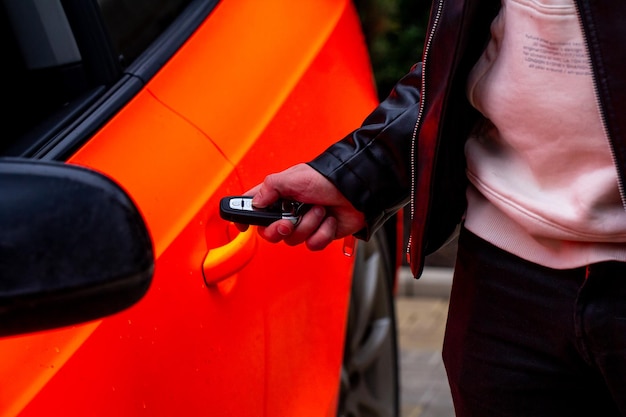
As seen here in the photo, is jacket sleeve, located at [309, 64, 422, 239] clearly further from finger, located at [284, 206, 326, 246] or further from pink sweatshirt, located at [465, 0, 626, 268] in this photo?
pink sweatshirt, located at [465, 0, 626, 268]

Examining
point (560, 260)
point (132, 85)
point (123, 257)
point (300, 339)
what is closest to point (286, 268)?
point (300, 339)

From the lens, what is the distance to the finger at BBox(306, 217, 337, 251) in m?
1.99

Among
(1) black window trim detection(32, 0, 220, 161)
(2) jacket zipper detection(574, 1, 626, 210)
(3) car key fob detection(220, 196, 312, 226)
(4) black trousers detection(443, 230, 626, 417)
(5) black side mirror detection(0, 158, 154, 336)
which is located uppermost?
(5) black side mirror detection(0, 158, 154, 336)

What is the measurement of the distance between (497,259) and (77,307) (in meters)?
0.78

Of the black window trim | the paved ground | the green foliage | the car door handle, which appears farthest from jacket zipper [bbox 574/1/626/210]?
the green foliage

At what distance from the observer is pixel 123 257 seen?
1257mm

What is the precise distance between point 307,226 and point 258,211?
3.9 inches

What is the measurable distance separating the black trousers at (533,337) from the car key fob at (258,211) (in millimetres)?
289

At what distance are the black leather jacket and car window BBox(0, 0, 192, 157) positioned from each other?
1.46ft

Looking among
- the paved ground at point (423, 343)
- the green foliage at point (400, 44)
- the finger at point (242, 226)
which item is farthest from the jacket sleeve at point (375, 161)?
the green foliage at point (400, 44)

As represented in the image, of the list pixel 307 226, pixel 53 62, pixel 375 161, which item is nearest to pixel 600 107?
pixel 375 161

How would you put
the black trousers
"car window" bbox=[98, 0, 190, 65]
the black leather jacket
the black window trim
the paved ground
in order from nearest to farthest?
the black leather jacket
the black trousers
the black window trim
"car window" bbox=[98, 0, 190, 65]
the paved ground

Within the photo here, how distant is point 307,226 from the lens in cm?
198

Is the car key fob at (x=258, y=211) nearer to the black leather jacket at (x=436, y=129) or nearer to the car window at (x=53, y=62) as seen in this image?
the black leather jacket at (x=436, y=129)
